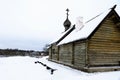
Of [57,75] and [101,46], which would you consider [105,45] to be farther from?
[57,75]

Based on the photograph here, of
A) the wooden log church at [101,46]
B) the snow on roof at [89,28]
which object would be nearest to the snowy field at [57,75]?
the wooden log church at [101,46]

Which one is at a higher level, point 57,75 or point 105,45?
point 105,45

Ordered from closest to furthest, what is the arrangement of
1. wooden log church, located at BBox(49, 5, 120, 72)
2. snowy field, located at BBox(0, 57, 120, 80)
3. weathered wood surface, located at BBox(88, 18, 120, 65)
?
snowy field, located at BBox(0, 57, 120, 80) < wooden log church, located at BBox(49, 5, 120, 72) < weathered wood surface, located at BBox(88, 18, 120, 65)

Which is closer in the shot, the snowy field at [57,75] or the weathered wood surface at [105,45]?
the snowy field at [57,75]

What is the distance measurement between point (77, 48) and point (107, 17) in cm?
413

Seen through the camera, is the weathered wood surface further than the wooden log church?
Yes

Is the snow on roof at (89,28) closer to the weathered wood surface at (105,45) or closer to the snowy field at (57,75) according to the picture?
the weathered wood surface at (105,45)

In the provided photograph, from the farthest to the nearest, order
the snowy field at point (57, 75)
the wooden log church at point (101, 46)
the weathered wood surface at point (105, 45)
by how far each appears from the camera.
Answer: the weathered wood surface at point (105, 45)
the wooden log church at point (101, 46)
the snowy field at point (57, 75)

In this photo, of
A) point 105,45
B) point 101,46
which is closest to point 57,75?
point 101,46

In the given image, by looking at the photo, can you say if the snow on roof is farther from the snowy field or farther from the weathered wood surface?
the snowy field

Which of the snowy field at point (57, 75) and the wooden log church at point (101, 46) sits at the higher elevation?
the wooden log church at point (101, 46)

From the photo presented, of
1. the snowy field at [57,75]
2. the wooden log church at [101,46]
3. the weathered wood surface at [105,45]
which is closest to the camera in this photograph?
the snowy field at [57,75]

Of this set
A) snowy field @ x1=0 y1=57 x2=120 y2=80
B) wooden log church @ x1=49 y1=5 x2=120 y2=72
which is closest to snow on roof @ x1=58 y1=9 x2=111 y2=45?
wooden log church @ x1=49 y1=5 x2=120 y2=72

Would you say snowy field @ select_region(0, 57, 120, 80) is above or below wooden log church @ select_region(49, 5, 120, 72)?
below
